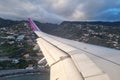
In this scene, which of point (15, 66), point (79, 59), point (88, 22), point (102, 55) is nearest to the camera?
point (79, 59)

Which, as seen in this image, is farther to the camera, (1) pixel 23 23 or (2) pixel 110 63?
(1) pixel 23 23

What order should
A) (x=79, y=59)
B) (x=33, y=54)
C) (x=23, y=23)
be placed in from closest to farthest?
(x=79, y=59) < (x=33, y=54) < (x=23, y=23)

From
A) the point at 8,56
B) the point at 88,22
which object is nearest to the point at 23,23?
the point at 88,22

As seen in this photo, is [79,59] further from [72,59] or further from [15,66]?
[15,66]

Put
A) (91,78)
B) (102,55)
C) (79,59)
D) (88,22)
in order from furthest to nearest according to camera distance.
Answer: (88,22) < (102,55) < (79,59) < (91,78)

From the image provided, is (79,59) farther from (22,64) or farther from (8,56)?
(8,56)

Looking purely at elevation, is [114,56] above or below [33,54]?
above

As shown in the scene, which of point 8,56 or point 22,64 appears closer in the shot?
point 22,64

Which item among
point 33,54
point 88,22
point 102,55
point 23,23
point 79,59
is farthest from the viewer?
point 23,23

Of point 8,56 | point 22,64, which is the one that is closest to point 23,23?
point 8,56
